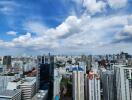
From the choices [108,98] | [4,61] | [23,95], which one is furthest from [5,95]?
[4,61]

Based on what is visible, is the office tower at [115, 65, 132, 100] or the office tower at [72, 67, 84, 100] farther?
the office tower at [72, 67, 84, 100]

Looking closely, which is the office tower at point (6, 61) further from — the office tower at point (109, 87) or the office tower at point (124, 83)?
the office tower at point (124, 83)

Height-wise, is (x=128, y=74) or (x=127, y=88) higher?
(x=128, y=74)

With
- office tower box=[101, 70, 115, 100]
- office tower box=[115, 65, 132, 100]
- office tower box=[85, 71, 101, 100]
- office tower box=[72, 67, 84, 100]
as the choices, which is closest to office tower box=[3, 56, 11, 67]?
office tower box=[72, 67, 84, 100]

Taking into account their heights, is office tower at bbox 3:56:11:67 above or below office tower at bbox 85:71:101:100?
above

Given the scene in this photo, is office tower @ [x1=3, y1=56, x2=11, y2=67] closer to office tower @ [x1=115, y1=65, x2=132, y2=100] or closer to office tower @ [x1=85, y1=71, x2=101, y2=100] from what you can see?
office tower @ [x1=85, y1=71, x2=101, y2=100]

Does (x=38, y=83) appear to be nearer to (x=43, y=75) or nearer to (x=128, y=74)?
(x=43, y=75)

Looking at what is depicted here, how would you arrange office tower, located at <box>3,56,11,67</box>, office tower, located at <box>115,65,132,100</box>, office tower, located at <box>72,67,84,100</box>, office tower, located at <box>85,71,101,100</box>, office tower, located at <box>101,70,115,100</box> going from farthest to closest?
office tower, located at <box>3,56,11,67</box>
office tower, located at <box>72,67,84,100</box>
office tower, located at <box>101,70,115,100</box>
office tower, located at <box>85,71,101,100</box>
office tower, located at <box>115,65,132,100</box>

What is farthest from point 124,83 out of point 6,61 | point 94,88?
point 6,61
